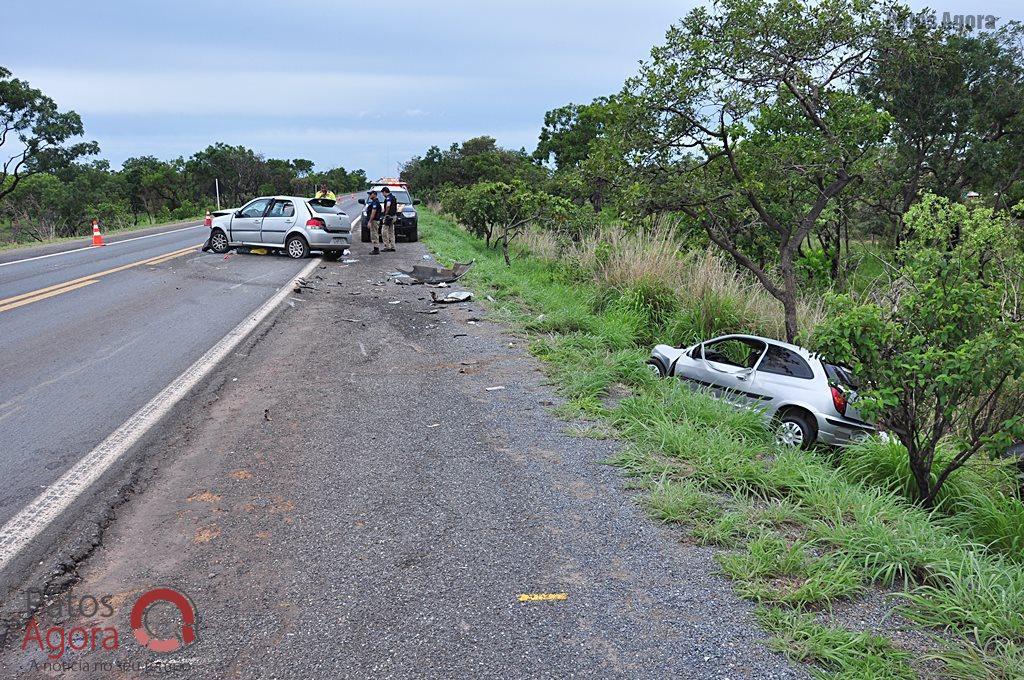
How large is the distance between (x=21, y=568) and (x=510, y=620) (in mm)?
2452

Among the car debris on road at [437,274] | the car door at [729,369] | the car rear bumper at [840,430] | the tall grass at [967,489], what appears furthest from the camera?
the car debris on road at [437,274]

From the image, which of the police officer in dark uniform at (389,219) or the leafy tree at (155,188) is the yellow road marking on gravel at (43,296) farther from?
the leafy tree at (155,188)

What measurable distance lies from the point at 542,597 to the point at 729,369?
19.7 feet

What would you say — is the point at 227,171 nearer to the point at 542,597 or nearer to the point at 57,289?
the point at 57,289

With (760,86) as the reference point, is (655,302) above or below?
below

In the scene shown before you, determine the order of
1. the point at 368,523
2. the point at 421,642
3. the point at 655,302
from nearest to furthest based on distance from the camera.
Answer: the point at 421,642
the point at 368,523
the point at 655,302

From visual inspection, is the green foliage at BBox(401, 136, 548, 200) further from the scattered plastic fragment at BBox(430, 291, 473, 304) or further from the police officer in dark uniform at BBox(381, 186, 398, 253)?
the scattered plastic fragment at BBox(430, 291, 473, 304)

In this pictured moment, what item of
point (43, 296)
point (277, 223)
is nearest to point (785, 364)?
point (43, 296)

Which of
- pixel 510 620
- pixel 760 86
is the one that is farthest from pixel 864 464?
pixel 760 86

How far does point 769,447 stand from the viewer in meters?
5.31

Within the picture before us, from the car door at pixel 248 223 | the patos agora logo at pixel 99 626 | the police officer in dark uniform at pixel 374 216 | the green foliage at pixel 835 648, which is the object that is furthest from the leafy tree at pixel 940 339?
the police officer in dark uniform at pixel 374 216

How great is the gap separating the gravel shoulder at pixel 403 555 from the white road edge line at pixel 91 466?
254mm

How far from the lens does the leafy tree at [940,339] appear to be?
4973 millimetres

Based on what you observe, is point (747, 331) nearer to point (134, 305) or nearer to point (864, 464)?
point (864, 464)
